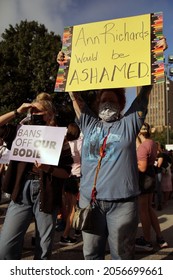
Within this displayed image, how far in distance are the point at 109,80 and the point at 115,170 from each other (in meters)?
0.66

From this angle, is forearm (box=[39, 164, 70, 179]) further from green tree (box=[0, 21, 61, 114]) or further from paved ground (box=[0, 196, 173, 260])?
green tree (box=[0, 21, 61, 114])

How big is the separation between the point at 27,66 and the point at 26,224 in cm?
1816

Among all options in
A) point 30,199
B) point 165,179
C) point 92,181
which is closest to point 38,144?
point 30,199

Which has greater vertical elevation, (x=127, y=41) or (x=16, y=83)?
(x=16, y=83)

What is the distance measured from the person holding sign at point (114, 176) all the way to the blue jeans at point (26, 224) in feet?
1.08

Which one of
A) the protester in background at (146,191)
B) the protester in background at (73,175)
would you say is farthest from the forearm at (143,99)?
the protester in background at (73,175)

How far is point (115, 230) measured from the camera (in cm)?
233

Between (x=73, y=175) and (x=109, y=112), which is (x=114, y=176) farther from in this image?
(x=73, y=175)

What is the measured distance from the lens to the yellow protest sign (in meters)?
2.48

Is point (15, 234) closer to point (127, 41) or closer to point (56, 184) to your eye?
point (56, 184)

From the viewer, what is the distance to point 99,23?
265 cm

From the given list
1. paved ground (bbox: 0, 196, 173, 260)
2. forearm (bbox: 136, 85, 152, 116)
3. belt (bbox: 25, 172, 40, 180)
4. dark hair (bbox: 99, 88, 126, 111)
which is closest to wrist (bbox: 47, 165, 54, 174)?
belt (bbox: 25, 172, 40, 180)

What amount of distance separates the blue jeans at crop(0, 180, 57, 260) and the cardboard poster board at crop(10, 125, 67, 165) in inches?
7.9
